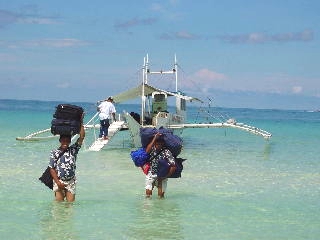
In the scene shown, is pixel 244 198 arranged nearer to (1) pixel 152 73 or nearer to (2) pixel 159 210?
(2) pixel 159 210

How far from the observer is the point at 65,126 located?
9117 mm

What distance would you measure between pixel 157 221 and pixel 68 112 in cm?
209

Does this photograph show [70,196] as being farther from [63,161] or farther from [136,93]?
[136,93]

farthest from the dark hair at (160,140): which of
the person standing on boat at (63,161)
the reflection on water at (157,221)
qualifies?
the person standing on boat at (63,161)

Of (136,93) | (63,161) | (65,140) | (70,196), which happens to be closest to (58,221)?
(70,196)

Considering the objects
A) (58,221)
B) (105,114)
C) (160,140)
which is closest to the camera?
(58,221)

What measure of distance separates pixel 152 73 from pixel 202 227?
20.9 m

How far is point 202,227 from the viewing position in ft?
29.7

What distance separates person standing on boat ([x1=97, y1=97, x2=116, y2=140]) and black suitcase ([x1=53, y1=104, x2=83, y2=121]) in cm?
1316

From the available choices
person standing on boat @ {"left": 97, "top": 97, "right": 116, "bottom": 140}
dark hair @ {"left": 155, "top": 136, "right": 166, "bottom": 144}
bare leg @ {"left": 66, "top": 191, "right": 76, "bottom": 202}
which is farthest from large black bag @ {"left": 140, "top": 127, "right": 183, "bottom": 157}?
person standing on boat @ {"left": 97, "top": 97, "right": 116, "bottom": 140}

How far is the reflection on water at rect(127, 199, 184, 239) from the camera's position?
8461 millimetres

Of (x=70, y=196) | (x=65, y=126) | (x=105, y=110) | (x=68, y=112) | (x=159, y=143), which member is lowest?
(x=70, y=196)

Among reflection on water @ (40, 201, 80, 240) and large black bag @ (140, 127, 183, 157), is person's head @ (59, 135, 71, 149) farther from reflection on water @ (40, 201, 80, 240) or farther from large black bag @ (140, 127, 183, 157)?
large black bag @ (140, 127, 183, 157)

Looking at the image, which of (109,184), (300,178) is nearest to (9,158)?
(109,184)
